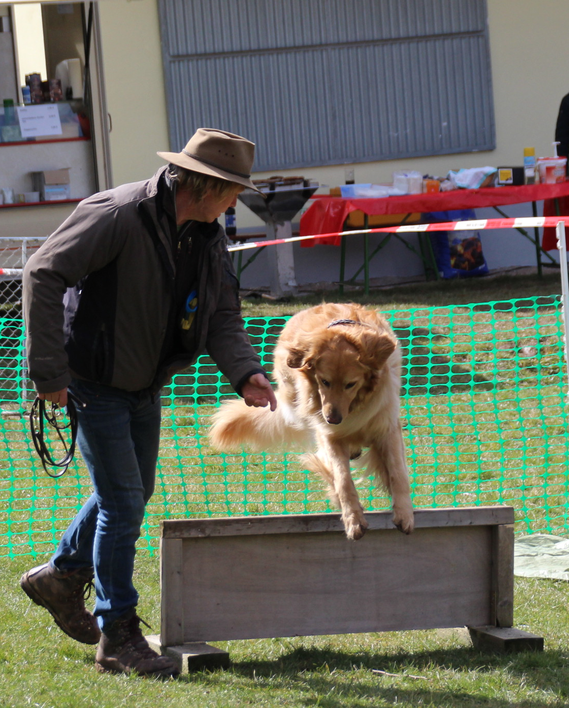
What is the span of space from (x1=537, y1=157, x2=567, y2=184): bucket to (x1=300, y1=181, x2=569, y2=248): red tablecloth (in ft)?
0.87

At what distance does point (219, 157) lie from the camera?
2859 mm

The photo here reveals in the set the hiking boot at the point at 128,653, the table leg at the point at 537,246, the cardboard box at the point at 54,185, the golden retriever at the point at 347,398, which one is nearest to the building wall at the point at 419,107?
the table leg at the point at 537,246

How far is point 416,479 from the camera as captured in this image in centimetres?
541

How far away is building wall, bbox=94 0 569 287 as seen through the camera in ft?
36.0

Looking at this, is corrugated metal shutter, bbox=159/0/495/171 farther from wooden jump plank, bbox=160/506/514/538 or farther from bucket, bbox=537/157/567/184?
wooden jump plank, bbox=160/506/514/538

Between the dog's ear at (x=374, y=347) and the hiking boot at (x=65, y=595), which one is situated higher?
the dog's ear at (x=374, y=347)

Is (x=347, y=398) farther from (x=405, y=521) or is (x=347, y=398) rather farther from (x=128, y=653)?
(x=128, y=653)

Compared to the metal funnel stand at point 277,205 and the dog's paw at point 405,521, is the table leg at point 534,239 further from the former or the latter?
the dog's paw at point 405,521

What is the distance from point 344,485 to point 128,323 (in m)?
1.21

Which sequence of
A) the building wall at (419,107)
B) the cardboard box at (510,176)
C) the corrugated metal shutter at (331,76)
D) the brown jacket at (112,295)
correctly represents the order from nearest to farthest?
the brown jacket at (112,295), the cardboard box at (510,176), the building wall at (419,107), the corrugated metal shutter at (331,76)

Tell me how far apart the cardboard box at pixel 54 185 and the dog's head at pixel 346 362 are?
537 centimetres

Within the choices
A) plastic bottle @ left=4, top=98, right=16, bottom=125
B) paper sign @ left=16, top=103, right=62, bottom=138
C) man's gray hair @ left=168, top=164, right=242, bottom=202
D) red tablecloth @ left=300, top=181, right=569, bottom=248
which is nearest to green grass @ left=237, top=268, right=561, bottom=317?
red tablecloth @ left=300, top=181, right=569, bottom=248

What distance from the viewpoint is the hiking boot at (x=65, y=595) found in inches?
128

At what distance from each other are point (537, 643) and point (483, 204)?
719 cm
